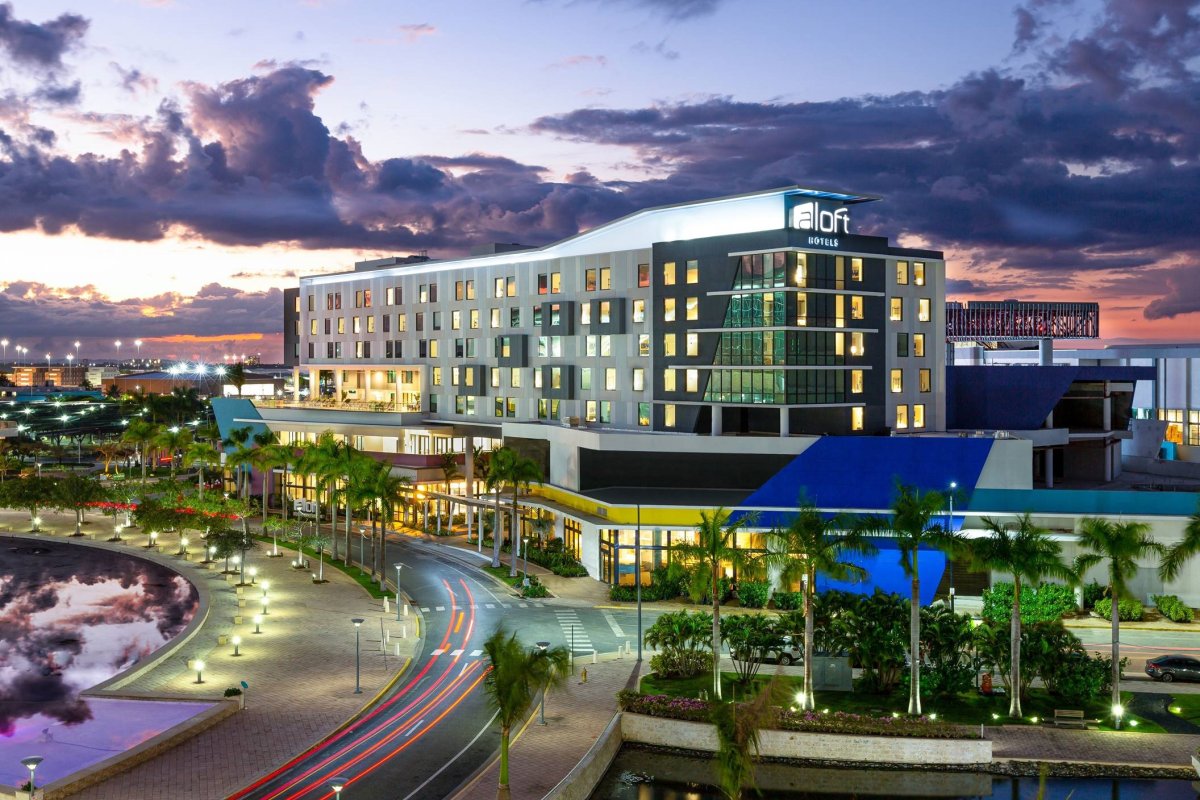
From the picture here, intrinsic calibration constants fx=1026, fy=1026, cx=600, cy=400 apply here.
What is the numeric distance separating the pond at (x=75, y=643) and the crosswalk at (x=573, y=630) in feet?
62.7

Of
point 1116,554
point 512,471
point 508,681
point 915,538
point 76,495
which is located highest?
point 512,471

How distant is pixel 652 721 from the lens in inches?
1706

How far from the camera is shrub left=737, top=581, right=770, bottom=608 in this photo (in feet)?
208

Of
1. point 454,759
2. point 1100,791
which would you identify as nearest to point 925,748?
point 1100,791

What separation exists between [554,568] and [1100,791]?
42.6 meters

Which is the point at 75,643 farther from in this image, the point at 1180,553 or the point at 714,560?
the point at 1180,553

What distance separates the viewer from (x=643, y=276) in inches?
3354

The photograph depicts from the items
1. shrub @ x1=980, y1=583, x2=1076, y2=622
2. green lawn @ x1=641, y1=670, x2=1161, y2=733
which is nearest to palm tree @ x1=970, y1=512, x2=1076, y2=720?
green lawn @ x1=641, y1=670, x2=1161, y2=733

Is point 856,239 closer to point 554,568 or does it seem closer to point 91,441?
point 554,568

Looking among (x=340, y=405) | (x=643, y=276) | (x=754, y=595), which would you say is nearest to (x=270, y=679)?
(x=754, y=595)

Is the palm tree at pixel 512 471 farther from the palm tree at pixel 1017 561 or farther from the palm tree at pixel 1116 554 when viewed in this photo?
the palm tree at pixel 1116 554

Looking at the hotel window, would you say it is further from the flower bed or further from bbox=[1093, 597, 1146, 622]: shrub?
the flower bed

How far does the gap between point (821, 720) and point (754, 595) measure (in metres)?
20.8

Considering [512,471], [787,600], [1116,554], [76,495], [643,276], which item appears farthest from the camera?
[76,495]
